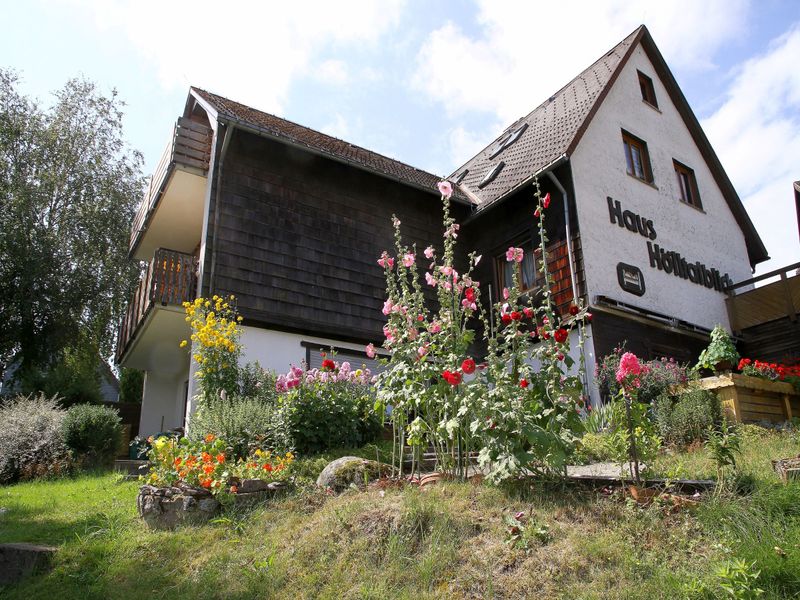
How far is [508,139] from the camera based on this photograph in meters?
16.5

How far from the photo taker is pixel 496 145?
56.2 feet

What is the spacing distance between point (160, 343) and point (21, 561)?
852cm

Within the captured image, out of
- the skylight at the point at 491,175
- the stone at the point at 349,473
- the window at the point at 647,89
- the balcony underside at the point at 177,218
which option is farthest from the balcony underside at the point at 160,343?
the window at the point at 647,89

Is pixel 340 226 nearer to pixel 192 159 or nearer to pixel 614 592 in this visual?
pixel 192 159

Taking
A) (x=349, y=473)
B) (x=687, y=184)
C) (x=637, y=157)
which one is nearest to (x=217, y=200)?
(x=349, y=473)

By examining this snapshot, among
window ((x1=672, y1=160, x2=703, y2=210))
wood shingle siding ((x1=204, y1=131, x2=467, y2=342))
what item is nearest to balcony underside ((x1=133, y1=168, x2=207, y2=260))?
wood shingle siding ((x1=204, y1=131, x2=467, y2=342))

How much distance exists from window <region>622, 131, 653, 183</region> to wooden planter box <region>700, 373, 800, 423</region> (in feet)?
20.9

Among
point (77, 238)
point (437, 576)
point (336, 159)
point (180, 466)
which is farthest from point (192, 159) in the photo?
point (437, 576)

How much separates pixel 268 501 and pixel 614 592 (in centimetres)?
316

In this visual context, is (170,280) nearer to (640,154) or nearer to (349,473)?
(349,473)

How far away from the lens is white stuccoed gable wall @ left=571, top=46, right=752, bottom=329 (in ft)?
39.5

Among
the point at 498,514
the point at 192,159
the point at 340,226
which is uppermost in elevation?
the point at 192,159

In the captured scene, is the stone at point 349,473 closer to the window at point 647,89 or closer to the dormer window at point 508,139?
the dormer window at point 508,139

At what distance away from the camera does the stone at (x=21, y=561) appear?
479 cm
